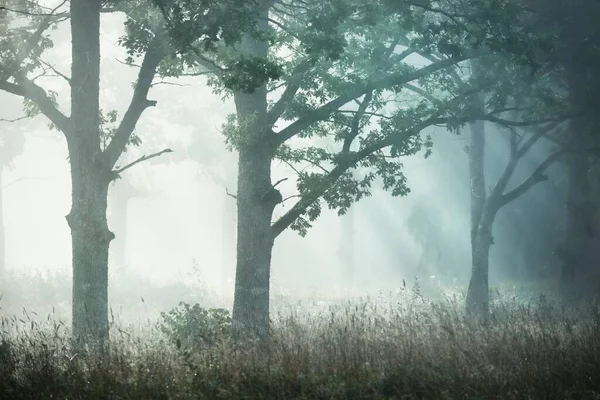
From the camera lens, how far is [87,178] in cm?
1343

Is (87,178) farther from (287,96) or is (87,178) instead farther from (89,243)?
(287,96)

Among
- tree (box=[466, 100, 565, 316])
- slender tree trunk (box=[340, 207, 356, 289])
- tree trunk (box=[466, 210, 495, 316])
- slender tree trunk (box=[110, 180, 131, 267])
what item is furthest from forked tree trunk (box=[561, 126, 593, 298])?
slender tree trunk (box=[110, 180, 131, 267])

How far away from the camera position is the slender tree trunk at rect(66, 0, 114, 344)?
43.8ft

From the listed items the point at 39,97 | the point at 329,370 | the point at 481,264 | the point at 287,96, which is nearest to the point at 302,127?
the point at 287,96

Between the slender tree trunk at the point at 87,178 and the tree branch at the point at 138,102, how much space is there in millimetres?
252

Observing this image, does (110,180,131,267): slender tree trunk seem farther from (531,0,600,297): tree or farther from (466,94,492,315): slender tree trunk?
(531,0,600,297): tree

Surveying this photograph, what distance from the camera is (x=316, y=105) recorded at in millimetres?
15906

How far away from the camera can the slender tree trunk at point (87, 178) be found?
13336 millimetres

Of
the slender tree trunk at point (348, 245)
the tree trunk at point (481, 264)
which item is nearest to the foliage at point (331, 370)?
the tree trunk at point (481, 264)

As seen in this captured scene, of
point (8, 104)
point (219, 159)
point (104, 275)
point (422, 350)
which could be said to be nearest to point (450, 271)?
point (219, 159)

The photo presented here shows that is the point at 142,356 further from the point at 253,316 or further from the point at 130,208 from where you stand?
the point at 130,208

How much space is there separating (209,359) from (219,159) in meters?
33.5

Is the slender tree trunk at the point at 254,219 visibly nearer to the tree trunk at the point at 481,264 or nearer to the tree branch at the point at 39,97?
the tree branch at the point at 39,97

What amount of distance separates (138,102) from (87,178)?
1.62m
